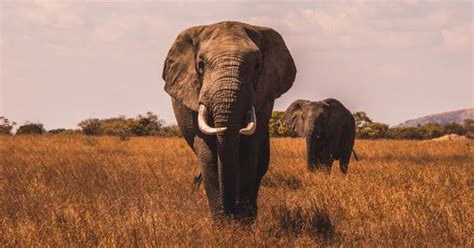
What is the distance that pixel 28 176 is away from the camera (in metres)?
9.90

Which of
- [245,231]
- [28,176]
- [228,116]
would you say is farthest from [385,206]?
[28,176]

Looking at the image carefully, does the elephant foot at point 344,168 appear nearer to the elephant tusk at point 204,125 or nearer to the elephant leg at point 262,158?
the elephant leg at point 262,158

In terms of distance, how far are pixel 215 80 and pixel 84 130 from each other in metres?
39.9

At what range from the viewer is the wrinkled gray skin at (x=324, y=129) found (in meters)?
13.1

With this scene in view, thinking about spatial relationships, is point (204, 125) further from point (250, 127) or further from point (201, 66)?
point (201, 66)

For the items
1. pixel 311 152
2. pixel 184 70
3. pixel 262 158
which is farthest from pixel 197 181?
pixel 311 152

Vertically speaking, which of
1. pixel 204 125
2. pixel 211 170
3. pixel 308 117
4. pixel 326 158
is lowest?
pixel 326 158

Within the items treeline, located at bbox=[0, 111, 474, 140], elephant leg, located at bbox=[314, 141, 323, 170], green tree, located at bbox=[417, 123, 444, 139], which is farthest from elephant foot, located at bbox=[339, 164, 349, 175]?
green tree, located at bbox=[417, 123, 444, 139]

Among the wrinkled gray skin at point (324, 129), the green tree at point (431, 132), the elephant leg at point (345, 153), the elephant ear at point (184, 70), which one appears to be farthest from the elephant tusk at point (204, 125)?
the green tree at point (431, 132)

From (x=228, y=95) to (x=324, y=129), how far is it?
9100mm

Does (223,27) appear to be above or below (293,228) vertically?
above

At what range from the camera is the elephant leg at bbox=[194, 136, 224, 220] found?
561 cm

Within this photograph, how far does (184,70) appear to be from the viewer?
5.71 meters

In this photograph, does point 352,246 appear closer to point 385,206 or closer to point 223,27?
point 385,206
